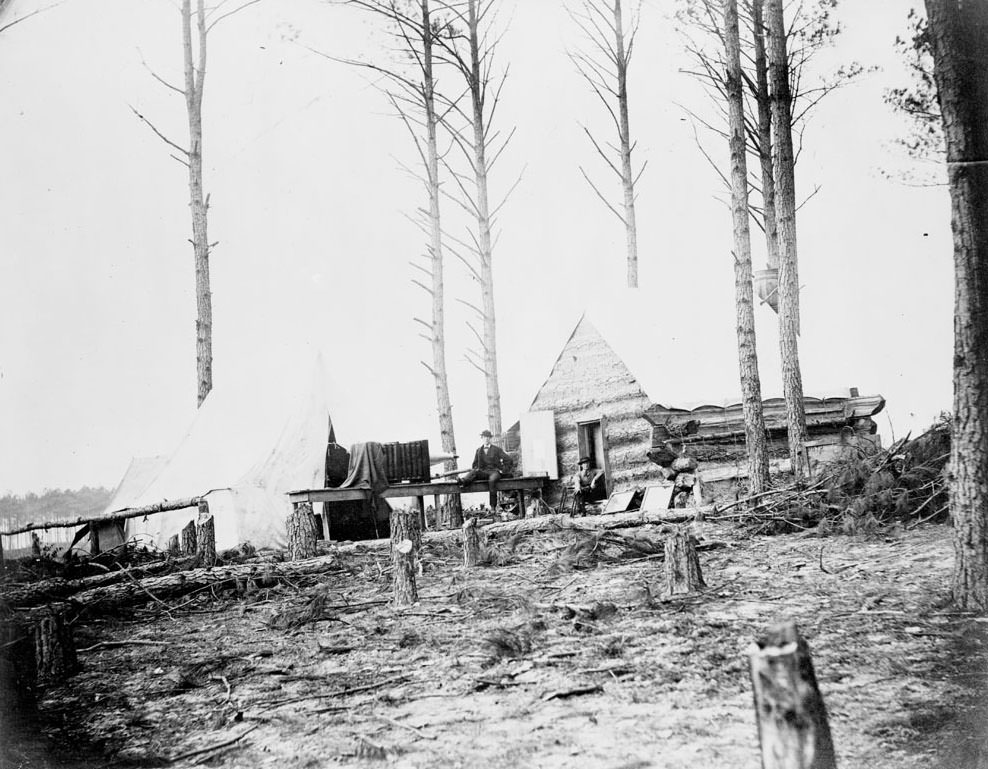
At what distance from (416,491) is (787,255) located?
6.20 m

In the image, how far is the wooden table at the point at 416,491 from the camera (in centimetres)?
1070

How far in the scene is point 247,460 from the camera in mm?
10789

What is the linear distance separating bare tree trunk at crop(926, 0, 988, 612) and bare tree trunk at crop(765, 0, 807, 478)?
16.3ft

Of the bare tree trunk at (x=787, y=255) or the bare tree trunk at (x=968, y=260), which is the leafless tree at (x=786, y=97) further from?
the bare tree trunk at (x=968, y=260)

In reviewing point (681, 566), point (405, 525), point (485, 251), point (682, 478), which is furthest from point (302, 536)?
point (485, 251)

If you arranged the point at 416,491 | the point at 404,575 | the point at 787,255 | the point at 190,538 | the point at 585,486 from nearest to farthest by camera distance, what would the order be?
the point at 404,575, the point at 190,538, the point at 787,255, the point at 416,491, the point at 585,486

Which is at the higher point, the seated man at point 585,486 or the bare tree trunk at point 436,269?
the bare tree trunk at point 436,269

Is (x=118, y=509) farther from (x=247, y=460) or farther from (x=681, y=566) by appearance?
(x=681, y=566)

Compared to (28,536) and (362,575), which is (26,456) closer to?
(362,575)

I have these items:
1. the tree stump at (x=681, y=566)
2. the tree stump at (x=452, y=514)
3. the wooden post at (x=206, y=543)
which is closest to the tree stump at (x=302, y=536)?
the wooden post at (x=206, y=543)

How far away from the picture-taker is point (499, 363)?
51.3ft

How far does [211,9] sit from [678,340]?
31.6 ft

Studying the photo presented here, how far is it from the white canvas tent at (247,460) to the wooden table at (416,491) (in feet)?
1.14

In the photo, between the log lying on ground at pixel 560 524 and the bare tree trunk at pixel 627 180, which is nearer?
the log lying on ground at pixel 560 524
